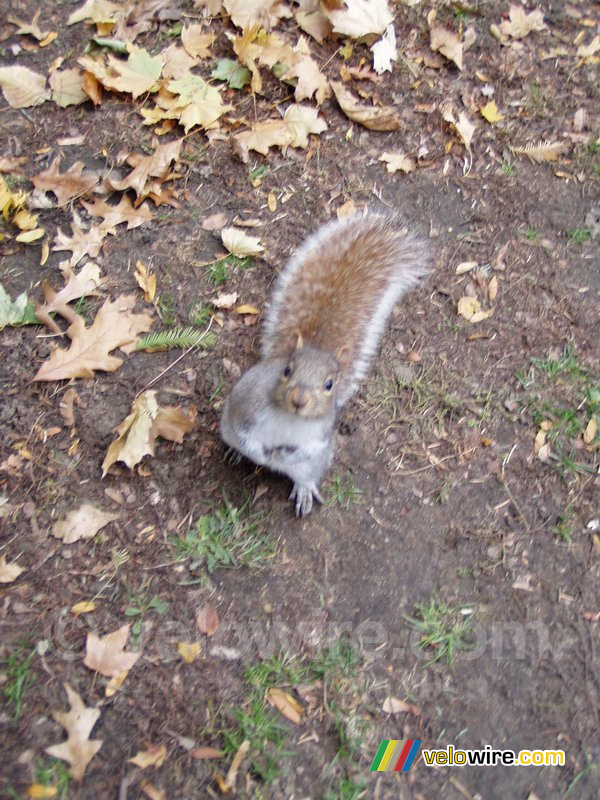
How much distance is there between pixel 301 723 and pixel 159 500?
848 millimetres

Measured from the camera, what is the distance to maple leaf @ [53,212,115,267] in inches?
106

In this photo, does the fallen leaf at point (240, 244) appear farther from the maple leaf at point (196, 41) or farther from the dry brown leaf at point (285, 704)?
the dry brown leaf at point (285, 704)

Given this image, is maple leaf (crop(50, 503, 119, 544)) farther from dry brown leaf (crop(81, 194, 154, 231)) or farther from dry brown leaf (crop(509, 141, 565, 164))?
dry brown leaf (crop(509, 141, 565, 164))

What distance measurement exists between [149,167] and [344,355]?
1310 mm

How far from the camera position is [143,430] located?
2.31 metres

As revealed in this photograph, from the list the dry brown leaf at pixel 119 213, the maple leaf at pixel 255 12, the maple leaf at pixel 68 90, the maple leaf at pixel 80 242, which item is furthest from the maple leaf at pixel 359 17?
the maple leaf at pixel 80 242

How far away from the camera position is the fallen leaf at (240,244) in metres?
2.75

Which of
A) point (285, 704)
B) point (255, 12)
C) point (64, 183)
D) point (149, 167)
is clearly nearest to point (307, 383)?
point (285, 704)

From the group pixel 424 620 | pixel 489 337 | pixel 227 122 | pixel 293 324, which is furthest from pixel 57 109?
pixel 424 620

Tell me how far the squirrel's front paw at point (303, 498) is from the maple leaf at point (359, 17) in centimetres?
225

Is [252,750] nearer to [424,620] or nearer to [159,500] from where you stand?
[424,620]

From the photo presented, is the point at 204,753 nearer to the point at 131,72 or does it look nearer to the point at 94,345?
the point at 94,345

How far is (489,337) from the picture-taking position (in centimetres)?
275

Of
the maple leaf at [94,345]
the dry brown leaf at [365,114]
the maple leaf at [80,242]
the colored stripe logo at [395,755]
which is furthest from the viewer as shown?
the dry brown leaf at [365,114]
